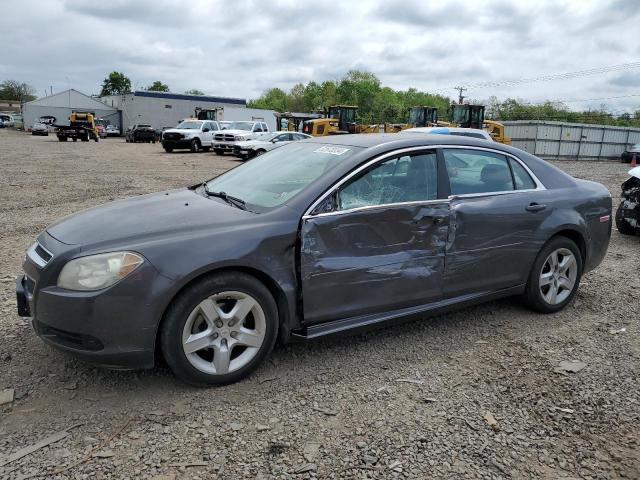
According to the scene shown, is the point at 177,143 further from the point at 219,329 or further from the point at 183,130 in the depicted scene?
the point at 219,329

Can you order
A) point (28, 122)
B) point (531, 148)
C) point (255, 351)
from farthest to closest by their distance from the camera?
point (28, 122) → point (531, 148) → point (255, 351)

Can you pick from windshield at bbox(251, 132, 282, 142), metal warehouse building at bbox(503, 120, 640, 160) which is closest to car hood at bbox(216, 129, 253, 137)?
windshield at bbox(251, 132, 282, 142)

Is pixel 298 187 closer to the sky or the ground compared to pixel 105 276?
closer to the sky

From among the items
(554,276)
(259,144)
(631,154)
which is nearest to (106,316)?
(554,276)

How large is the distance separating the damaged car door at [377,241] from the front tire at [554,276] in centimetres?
114

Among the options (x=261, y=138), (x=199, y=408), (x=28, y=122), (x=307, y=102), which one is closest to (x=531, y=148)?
(x=261, y=138)

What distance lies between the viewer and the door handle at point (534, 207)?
14.1 ft

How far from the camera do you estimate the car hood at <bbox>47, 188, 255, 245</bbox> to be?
10.1ft

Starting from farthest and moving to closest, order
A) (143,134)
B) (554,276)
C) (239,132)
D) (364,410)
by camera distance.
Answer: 1. (143,134)
2. (239,132)
3. (554,276)
4. (364,410)

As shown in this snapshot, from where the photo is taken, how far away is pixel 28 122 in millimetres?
67688

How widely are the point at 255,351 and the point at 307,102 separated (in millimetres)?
121578

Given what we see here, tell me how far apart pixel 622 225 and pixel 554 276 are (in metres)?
4.45

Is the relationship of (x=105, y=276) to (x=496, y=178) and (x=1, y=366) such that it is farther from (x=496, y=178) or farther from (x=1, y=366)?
(x=496, y=178)

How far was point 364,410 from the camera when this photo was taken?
3.03 meters
